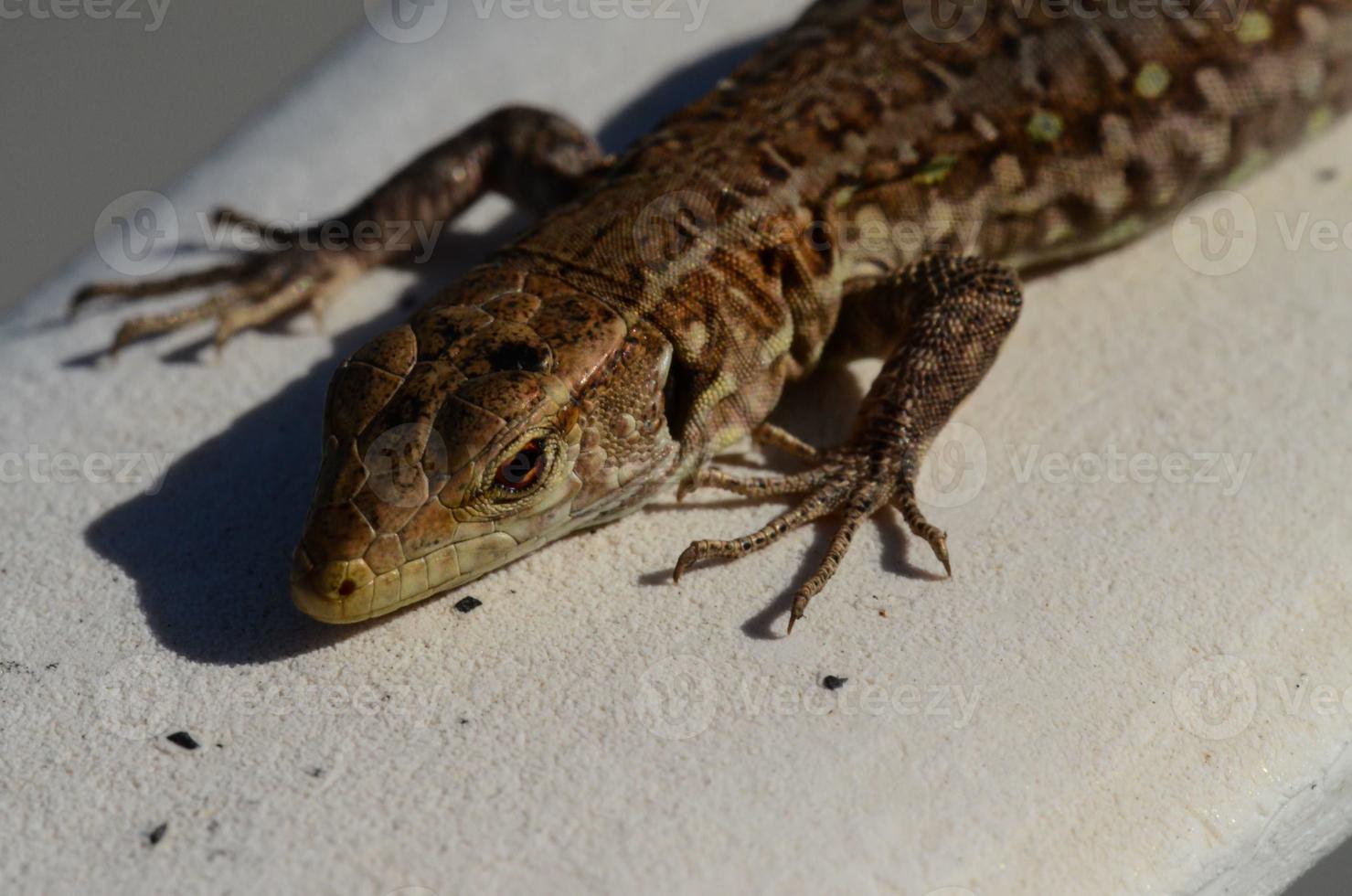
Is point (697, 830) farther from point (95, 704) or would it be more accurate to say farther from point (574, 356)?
point (95, 704)

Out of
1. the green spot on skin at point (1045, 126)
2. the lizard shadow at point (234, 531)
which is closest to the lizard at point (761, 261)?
the green spot on skin at point (1045, 126)

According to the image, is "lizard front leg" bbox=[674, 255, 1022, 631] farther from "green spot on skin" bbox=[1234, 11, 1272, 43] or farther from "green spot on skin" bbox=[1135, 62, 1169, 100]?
"green spot on skin" bbox=[1234, 11, 1272, 43]

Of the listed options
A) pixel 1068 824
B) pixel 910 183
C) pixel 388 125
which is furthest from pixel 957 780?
pixel 388 125

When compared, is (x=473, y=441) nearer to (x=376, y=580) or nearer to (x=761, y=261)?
(x=376, y=580)

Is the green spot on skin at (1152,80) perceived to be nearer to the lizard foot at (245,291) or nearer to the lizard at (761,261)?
the lizard at (761,261)

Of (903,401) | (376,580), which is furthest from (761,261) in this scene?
(376,580)
